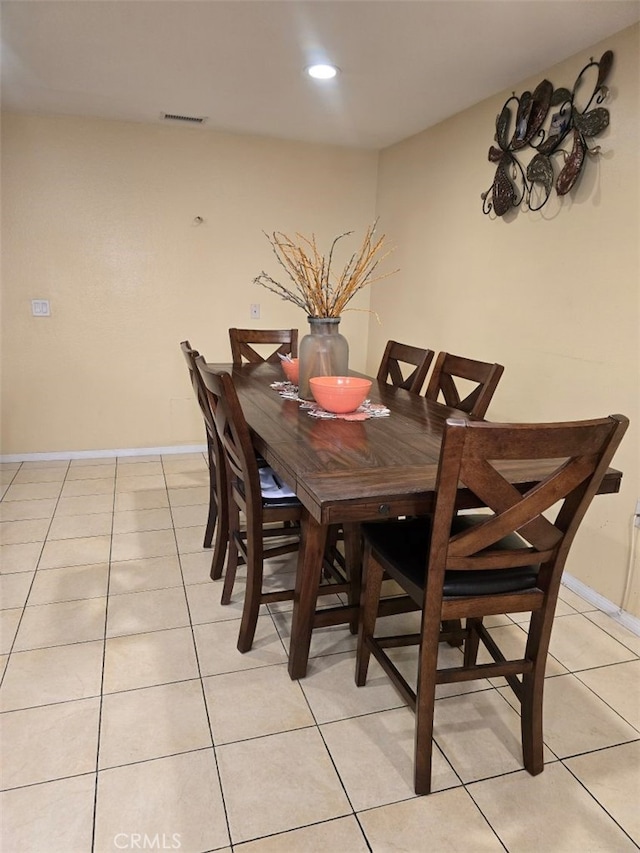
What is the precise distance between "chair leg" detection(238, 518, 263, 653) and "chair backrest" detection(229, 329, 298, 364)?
171 cm

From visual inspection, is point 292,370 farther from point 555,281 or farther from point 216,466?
point 555,281

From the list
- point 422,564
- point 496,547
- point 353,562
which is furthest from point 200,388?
point 496,547

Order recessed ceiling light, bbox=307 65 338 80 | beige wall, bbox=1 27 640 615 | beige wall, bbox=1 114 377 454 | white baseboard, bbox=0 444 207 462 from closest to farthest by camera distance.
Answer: recessed ceiling light, bbox=307 65 338 80, beige wall, bbox=1 27 640 615, beige wall, bbox=1 114 377 454, white baseboard, bbox=0 444 207 462

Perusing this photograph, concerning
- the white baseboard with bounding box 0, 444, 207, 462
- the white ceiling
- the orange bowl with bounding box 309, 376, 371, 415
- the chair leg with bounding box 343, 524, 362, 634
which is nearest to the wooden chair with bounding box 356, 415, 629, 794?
the chair leg with bounding box 343, 524, 362, 634

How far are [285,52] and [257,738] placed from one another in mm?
2707

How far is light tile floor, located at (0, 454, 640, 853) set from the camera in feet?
4.42

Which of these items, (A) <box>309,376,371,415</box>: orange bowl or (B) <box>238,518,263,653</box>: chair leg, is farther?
(A) <box>309,376,371,415</box>: orange bowl

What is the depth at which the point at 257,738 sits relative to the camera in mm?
1606

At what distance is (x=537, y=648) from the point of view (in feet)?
4.83

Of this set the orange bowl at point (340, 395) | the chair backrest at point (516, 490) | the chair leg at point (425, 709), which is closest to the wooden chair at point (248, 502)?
the orange bowl at point (340, 395)

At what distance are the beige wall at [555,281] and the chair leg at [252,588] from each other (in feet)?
4.84

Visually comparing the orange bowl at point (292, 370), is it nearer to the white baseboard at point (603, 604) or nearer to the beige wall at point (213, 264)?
the beige wall at point (213, 264)

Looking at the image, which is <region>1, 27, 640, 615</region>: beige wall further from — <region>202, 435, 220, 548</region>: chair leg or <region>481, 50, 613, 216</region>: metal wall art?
<region>202, 435, 220, 548</region>: chair leg

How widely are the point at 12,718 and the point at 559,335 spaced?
254 cm
